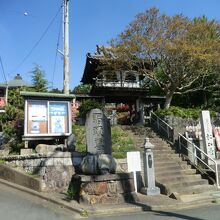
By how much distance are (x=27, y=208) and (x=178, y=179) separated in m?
6.76

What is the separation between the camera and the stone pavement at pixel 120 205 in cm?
944

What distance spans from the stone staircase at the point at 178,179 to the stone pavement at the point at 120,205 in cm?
54

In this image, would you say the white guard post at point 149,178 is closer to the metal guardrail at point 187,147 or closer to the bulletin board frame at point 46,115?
the metal guardrail at point 187,147

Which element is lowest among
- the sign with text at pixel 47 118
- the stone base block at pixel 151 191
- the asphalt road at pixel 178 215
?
the asphalt road at pixel 178 215

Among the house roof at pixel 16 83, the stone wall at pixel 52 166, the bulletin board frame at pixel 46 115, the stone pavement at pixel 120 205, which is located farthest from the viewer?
the house roof at pixel 16 83

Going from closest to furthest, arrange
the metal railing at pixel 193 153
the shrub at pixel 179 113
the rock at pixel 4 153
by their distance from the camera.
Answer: the rock at pixel 4 153 < the metal railing at pixel 193 153 < the shrub at pixel 179 113

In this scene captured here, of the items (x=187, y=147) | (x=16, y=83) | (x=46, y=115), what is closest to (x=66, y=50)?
(x=46, y=115)

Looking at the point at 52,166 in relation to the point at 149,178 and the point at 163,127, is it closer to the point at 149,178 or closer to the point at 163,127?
the point at 149,178

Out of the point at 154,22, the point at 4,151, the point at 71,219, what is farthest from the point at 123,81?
the point at 71,219

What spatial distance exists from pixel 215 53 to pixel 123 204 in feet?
55.2

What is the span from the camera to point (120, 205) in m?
10.1

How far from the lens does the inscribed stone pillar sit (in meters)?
11.2

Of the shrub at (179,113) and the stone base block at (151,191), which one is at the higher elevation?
the shrub at (179,113)

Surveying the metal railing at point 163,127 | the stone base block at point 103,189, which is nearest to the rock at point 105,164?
the stone base block at point 103,189
